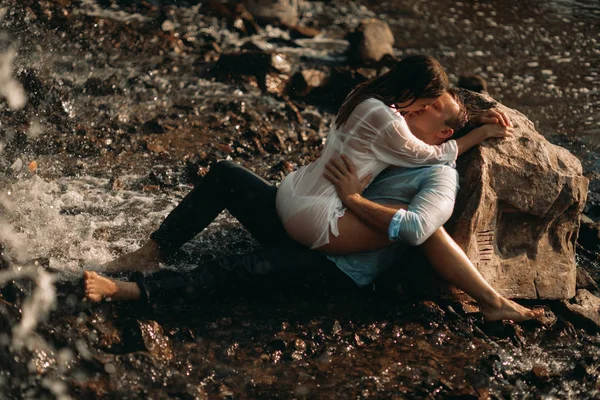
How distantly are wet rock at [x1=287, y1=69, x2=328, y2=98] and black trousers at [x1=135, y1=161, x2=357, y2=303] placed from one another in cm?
433

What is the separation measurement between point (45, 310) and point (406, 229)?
2280mm

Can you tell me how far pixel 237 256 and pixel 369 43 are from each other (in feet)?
21.9

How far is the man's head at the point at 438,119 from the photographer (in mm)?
5309

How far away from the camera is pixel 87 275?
5.15 m

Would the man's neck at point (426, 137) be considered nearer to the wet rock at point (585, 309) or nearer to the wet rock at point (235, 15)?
the wet rock at point (585, 309)

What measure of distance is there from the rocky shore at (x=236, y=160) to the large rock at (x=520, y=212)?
27 cm

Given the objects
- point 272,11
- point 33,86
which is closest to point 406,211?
point 33,86

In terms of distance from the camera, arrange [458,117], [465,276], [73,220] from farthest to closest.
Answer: [73,220], [458,117], [465,276]

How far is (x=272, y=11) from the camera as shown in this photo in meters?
12.8

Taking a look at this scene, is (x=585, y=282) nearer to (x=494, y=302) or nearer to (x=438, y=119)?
(x=494, y=302)

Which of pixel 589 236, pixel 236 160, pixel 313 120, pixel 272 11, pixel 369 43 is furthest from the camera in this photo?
pixel 272 11

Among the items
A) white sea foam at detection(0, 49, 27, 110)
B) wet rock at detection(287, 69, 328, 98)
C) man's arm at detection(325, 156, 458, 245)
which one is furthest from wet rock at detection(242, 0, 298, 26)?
man's arm at detection(325, 156, 458, 245)

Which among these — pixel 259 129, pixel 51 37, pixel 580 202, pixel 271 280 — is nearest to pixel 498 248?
pixel 580 202

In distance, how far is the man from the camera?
16.8 ft
